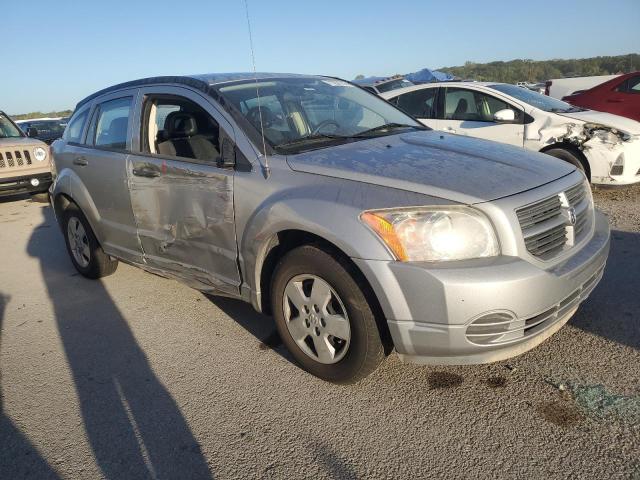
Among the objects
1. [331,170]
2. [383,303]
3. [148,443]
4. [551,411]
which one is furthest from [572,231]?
[148,443]

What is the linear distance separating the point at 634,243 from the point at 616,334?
6.60 feet

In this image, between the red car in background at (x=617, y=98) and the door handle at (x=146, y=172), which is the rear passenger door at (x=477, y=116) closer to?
the red car in background at (x=617, y=98)

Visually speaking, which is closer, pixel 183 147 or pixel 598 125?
pixel 183 147

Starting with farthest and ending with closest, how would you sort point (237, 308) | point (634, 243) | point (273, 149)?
point (634, 243), point (237, 308), point (273, 149)

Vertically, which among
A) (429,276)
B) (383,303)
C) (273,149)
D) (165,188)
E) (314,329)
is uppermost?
(273,149)

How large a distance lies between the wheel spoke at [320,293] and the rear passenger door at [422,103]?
5.11 meters

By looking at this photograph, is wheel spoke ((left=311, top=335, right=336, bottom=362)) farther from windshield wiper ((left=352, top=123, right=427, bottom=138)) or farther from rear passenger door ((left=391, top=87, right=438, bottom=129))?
rear passenger door ((left=391, top=87, right=438, bottom=129))

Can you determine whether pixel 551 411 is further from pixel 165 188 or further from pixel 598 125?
pixel 598 125

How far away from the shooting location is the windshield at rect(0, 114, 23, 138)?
9.33 metres

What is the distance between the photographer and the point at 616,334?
311cm

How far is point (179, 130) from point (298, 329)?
174cm

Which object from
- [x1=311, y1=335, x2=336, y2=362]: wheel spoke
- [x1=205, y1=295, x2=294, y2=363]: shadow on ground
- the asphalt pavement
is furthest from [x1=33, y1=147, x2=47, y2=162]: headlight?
[x1=311, y1=335, x2=336, y2=362]: wheel spoke

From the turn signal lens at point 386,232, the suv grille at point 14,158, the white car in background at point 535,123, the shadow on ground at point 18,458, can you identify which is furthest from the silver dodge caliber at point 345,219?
the suv grille at point 14,158

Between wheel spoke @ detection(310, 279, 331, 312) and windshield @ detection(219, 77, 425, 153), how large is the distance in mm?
848
